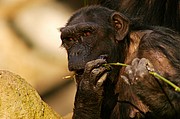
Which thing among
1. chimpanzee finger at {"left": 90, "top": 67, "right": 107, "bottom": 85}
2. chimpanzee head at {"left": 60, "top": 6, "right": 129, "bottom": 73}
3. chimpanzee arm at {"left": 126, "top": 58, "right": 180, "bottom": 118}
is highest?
chimpanzee head at {"left": 60, "top": 6, "right": 129, "bottom": 73}

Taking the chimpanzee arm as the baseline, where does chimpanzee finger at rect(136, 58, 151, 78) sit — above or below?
above

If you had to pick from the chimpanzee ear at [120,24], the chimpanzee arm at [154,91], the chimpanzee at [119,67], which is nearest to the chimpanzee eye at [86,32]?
the chimpanzee at [119,67]

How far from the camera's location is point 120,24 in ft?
22.5

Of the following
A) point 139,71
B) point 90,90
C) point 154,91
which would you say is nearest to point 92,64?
point 90,90

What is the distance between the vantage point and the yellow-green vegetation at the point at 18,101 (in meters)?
5.98

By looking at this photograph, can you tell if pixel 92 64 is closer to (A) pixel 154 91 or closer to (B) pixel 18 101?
(A) pixel 154 91

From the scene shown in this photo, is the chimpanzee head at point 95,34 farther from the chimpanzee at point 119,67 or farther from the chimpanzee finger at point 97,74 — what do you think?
the chimpanzee finger at point 97,74

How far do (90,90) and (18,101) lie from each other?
0.73m

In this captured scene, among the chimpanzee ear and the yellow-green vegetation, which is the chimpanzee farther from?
the yellow-green vegetation

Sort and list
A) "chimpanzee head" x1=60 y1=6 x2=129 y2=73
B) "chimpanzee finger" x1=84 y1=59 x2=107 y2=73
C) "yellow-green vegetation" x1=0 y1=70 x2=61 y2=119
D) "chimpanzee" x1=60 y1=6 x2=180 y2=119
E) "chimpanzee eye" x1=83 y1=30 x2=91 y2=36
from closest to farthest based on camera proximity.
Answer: "yellow-green vegetation" x1=0 y1=70 x2=61 y2=119
"chimpanzee" x1=60 y1=6 x2=180 y2=119
"chimpanzee finger" x1=84 y1=59 x2=107 y2=73
"chimpanzee head" x1=60 y1=6 x2=129 y2=73
"chimpanzee eye" x1=83 y1=30 x2=91 y2=36

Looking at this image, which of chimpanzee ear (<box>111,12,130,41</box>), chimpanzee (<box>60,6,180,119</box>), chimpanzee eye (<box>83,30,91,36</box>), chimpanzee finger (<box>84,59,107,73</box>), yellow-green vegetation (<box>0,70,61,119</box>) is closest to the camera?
yellow-green vegetation (<box>0,70,61,119</box>)

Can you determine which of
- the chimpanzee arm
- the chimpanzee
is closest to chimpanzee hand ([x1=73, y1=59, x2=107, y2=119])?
the chimpanzee

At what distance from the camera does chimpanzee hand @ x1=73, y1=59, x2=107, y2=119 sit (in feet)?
20.8

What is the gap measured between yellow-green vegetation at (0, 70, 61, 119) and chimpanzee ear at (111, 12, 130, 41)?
1037 mm
